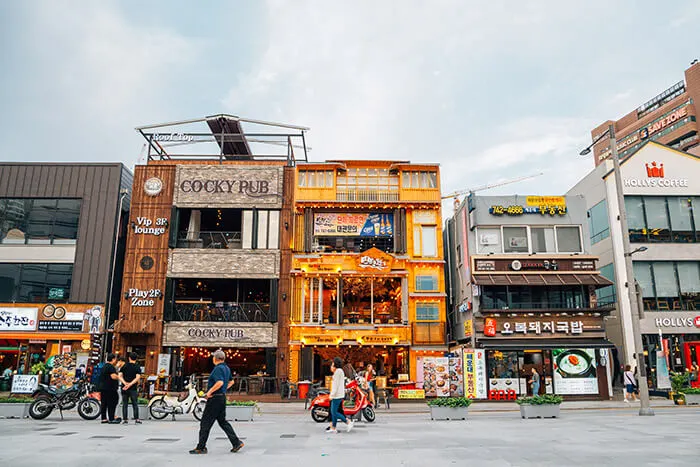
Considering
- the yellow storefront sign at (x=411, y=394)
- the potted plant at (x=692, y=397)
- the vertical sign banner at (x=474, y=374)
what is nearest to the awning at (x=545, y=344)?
the vertical sign banner at (x=474, y=374)

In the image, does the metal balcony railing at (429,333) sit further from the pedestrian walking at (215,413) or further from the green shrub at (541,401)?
the pedestrian walking at (215,413)

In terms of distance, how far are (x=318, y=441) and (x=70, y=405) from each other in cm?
949

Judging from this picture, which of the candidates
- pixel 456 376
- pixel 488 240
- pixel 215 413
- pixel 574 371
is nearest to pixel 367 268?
pixel 488 240

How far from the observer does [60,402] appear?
16.0 metres

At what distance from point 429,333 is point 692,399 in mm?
13052

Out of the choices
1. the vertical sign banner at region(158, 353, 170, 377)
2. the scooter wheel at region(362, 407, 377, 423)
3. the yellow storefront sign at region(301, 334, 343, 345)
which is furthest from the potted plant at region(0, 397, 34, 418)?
the yellow storefront sign at region(301, 334, 343, 345)

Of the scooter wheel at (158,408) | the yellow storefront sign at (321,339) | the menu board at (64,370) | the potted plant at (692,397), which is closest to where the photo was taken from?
the scooter wheel at (158,408)

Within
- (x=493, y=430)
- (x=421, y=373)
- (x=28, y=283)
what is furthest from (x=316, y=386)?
(x=28, y=283)

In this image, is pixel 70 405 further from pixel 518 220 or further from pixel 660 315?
pixel 660 315

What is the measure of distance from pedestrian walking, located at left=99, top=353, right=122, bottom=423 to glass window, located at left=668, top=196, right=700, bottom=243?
101ft

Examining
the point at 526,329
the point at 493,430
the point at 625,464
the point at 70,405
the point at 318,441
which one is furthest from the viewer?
the point at 526,329

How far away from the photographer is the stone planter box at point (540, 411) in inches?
667

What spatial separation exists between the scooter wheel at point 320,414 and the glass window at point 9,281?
23144 mm

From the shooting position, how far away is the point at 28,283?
30766 mm
